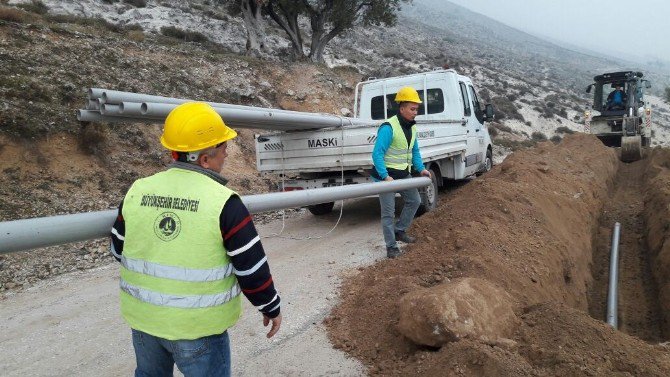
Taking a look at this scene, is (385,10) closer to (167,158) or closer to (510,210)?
(167,158)

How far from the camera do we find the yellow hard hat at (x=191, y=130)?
2148 millimetres

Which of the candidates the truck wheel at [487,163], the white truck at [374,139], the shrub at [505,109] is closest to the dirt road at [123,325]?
the white truck at [374,139]

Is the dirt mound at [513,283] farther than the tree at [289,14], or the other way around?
the tree at [289,14]

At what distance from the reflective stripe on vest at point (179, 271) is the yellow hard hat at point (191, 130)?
52cm

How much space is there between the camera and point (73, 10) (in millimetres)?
24109

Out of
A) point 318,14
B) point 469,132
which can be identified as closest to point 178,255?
point 469,132

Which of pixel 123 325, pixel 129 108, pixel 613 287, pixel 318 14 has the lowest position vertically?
pixel 613 287

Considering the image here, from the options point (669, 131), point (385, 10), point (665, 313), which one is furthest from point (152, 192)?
point (669, 131)

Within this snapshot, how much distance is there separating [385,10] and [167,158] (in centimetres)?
1787

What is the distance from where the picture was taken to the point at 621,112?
17641mm

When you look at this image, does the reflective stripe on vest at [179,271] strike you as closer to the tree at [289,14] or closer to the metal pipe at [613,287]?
the metal pipe at [613,287]

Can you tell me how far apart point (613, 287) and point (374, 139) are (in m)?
3.77

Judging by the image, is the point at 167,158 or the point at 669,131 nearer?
the point at 167,158

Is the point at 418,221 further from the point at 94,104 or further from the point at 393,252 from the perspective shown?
the point at 94,104
